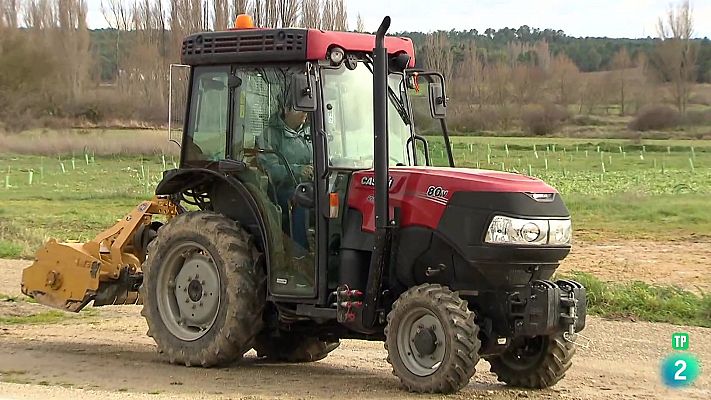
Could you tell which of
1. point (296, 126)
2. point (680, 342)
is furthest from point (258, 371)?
point (680, 342)

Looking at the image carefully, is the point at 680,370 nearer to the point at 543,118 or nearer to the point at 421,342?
the point at 421,342

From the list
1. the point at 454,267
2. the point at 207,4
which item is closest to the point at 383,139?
the point at 454,267

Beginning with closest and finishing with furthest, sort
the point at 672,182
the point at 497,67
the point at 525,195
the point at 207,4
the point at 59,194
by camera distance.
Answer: the point at 525,195
the point at 59,194
the point at 672,182
the point at 207,4
the point at 497,67

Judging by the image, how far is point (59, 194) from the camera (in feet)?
99.8

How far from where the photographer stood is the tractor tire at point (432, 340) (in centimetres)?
754

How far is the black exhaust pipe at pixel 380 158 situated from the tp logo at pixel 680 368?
245 cm

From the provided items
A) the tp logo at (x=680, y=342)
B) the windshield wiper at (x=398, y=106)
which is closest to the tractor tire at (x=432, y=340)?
the windshield wiper at (x=398, y=106)

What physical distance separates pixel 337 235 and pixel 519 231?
4.52 feet

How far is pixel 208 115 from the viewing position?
907 centimetres

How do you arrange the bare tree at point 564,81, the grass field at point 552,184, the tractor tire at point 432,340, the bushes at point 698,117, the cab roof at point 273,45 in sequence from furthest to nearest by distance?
1. the bare tree at point 564,81
2. the bushes at point 698,117
3. the grass field at point 552,184
4. the cab roof at point 273,45
5. the tractor tire at point 432,340

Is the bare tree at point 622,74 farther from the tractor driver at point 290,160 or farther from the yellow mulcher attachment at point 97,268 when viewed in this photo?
the tractor driver at point 290,160

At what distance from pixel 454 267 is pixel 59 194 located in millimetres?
23946

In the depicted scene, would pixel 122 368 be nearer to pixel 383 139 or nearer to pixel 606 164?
pixel 383 139

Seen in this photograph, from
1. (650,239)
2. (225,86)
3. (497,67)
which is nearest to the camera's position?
(225,86)
